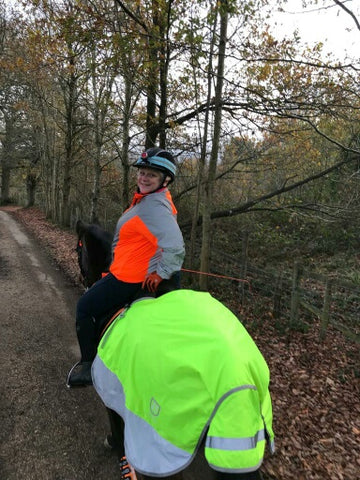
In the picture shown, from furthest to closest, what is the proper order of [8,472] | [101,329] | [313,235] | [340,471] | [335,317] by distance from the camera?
1. [313,235]
2. [335,317]
3. [340,471]
4. [101,329]
5. [8,472]

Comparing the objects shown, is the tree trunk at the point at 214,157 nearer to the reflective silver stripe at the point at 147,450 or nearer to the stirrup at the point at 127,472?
the stirrup at the point at 127,472

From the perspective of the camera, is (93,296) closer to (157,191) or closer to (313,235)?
(157,191)

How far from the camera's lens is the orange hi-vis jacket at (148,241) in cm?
235

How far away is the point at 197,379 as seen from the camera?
1526 mm

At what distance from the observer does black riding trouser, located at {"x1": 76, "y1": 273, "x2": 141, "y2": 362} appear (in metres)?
2.53

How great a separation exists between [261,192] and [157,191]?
11.3 meters

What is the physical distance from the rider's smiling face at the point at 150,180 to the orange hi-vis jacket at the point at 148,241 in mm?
60

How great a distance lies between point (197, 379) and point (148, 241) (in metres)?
1.18

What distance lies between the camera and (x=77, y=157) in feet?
73.4

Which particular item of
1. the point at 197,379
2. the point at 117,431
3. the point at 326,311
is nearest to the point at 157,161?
the point at 197,379

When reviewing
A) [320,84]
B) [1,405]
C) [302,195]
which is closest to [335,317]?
[320,84]

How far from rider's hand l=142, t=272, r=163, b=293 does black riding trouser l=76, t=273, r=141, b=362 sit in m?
0.14

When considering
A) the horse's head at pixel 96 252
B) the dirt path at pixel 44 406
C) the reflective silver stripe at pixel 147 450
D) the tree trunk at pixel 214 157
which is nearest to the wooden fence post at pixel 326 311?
the tree trunk at pixel 214 157

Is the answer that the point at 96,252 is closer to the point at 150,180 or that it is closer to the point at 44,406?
the point at 150,180
